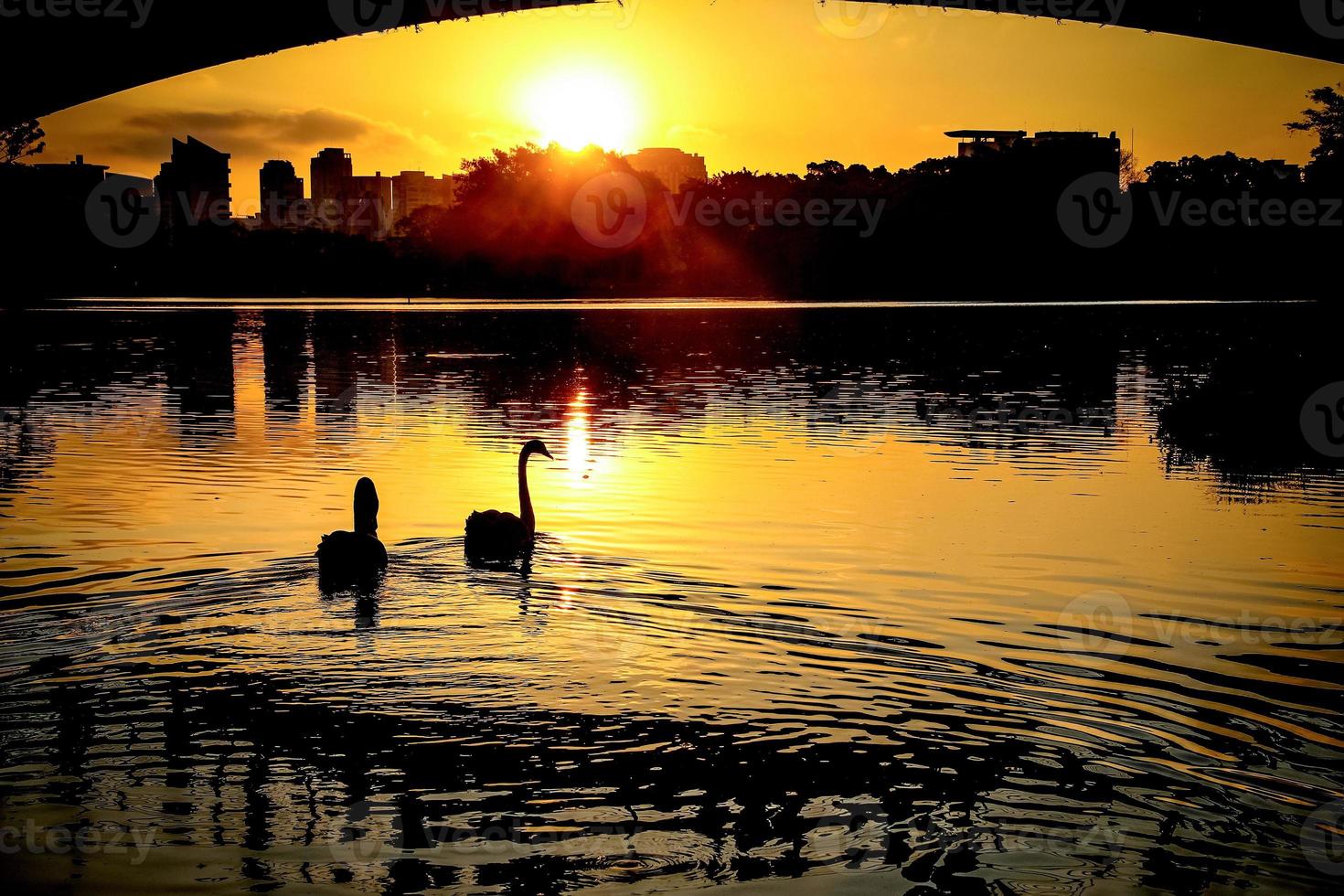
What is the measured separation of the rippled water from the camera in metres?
9.11

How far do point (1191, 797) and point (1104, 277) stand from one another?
155779mm

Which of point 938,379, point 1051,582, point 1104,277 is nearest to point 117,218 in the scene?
point 1104,277

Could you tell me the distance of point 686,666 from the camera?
12977 mm

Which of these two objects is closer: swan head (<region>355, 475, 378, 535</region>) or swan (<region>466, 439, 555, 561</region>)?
swan (<region>466, 439, 555, 561</region>)

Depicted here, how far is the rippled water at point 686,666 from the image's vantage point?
29.9 feet

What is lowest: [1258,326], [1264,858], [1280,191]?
[1264,858]

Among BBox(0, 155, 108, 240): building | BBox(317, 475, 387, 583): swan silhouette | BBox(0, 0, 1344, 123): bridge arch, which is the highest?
BBox(0, 155, 108, 240): building

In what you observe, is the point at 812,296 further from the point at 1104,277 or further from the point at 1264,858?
the point at 1264,858

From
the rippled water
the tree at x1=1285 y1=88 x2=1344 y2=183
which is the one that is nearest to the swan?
the rippled water

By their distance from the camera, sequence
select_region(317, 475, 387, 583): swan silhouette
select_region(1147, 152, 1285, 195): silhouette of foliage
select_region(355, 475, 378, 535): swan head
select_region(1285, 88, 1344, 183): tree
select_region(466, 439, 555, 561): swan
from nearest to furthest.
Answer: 1. select_region(317, 475, 387, 583): swan silhouette
2. select_region(466, 439, 555, 561): swan
3. select_region(355, 475, 378, 535): swan head
4. select_region(1285, 88, 1344, 183): tree
5. select_region(1147, 152, 1285, 195): silhouette of foliage

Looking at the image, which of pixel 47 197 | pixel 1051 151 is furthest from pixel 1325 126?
pixel 47 197

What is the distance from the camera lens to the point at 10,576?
17.0 metres

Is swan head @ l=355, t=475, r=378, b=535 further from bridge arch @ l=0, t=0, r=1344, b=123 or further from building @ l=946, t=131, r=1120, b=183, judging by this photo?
building @ l=946, t=131, r=1120, b=183

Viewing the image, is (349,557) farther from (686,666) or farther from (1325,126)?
(1325,126)
